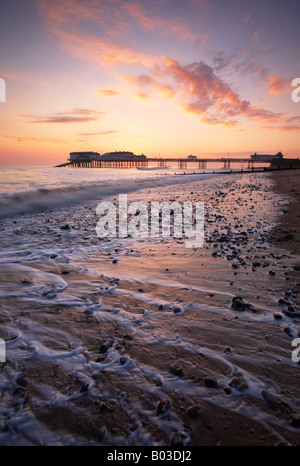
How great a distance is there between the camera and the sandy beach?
84.6 inches

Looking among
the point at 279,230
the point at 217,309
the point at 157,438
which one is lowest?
the point at 157,438

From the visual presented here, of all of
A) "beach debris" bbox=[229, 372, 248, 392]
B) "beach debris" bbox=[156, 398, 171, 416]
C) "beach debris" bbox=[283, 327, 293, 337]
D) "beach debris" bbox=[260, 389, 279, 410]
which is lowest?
"beach debris" bbox=[156, 398, 171, 416]

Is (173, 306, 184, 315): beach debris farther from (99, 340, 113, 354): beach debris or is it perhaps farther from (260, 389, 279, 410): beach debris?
(260, 389, 279, 410): beach debris

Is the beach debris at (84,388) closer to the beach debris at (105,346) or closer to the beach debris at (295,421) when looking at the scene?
the beach debris at (105,346)

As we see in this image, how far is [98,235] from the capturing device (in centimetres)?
916

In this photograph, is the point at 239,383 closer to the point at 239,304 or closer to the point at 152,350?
the point at 152,350

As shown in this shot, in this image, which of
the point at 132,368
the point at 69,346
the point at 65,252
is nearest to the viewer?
the point at 132,368

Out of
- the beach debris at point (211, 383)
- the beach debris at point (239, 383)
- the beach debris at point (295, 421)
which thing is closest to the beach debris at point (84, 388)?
the beach debris at point (211, 383)

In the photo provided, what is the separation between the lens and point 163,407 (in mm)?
2307

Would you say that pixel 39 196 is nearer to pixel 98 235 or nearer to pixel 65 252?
pixel 98 235

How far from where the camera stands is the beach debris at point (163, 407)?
227cm

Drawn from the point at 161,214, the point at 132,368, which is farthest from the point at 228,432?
the point at 161,214

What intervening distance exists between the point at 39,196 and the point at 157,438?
22399 millimetres

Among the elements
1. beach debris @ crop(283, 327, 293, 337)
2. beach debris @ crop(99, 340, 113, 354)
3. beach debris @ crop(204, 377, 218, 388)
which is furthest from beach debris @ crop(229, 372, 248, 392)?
beach debris @ crop(99, 340, 113, 354)
